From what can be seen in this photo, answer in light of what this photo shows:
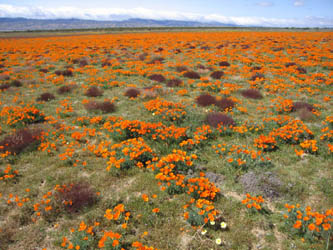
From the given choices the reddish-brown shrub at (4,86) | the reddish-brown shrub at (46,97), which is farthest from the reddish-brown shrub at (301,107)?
the reddish-brown shrub at (4,86)

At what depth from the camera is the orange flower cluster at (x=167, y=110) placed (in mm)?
8391

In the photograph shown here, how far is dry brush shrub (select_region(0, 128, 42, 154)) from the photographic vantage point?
6598 mm

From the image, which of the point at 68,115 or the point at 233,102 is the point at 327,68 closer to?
the point at 233,102

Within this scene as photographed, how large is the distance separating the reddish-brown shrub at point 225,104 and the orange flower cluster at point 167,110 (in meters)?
1.93

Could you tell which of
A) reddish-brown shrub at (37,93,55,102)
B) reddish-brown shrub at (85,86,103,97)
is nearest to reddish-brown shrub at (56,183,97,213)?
reddish-brown shrub at (85,86,103,97)

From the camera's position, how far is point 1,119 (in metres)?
8.88

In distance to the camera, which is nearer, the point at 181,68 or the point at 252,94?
the point at 252,94

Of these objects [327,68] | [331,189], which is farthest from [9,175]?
[327,68]

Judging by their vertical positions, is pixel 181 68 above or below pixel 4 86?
above

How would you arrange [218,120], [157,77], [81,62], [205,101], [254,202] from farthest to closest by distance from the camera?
[81,62] → [157,77] → [205,101] → [218,120] → [254,202]

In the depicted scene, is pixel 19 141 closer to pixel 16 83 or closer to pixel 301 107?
pixel 16 83

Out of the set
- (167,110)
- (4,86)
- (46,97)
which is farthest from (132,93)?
(4,86)

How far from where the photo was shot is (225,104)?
9.62 metres

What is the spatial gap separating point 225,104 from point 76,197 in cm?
753
